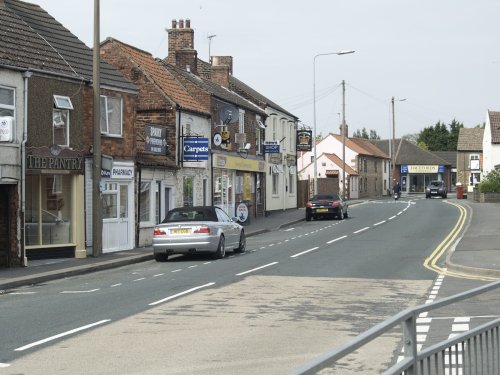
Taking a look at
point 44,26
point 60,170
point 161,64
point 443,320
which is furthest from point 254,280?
point 161,64

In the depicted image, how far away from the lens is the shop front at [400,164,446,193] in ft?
366

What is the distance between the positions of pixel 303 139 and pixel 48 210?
3380 cm

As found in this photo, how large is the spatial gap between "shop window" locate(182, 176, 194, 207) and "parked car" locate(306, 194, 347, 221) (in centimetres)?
1109

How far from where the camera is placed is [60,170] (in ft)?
78.8

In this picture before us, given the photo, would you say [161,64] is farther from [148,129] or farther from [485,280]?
[485,280]

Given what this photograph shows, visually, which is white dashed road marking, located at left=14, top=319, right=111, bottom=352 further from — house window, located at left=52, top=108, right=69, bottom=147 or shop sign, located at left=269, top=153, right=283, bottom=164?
shop sign, located at left=269, top=153, right=283, bottom=164

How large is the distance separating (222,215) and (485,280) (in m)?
9.57

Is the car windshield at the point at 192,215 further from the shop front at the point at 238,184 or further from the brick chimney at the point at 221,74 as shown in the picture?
the brick chimney at the point at 221,74

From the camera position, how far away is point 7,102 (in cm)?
2194

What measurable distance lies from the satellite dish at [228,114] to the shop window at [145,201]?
38.9ft

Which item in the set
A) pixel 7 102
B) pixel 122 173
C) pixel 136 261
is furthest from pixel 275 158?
pixel 7 102

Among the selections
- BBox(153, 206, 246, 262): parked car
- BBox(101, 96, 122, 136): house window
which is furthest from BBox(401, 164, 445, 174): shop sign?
BBox(153, 206, 246, 262): parked car

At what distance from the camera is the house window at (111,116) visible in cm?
2692

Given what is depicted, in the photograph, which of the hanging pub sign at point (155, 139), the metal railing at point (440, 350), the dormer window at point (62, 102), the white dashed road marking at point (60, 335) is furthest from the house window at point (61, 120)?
the metal railing at point (440, 350)
